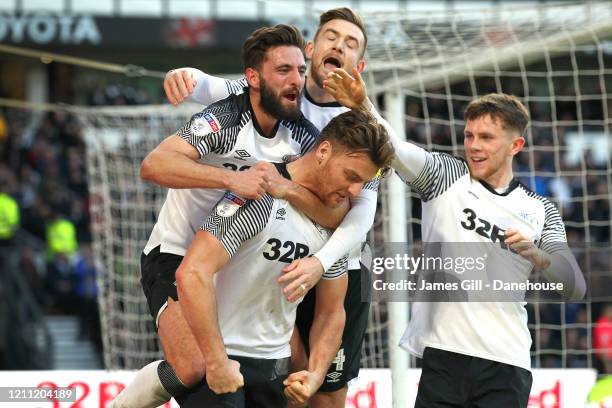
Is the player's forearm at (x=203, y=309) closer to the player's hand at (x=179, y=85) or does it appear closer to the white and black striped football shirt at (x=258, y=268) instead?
the white and black striped football shirt at (x=258, y=268)

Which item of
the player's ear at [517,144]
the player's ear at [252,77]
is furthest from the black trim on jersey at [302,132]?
the player's ear at [517,144]

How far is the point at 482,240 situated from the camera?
17.5ft

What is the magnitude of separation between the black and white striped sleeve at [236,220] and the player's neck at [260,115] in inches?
20.0

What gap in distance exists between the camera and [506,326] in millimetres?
5309

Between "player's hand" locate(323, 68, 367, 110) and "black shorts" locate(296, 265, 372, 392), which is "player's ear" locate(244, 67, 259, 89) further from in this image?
"black shorts" locate(296, 265, 372, 392)

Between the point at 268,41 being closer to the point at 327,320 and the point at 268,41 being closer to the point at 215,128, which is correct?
the point at 215,128

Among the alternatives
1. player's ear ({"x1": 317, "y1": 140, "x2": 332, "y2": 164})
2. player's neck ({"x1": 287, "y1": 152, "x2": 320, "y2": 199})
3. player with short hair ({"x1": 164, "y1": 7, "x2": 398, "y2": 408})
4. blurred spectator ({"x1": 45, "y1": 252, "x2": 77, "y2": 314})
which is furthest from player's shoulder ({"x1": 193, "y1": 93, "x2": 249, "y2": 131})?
blurred spectator ({"x1": 45, "y1": 252, "x2": 77, "y2": 314})

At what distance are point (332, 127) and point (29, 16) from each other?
18450mm

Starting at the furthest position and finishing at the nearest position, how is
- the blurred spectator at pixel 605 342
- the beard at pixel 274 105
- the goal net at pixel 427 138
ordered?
the blurred spectator at pixel 605 342 → the goal net at pixel 427 138 → the beard at pixel 274 105

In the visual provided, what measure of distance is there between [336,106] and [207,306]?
5.05 feet

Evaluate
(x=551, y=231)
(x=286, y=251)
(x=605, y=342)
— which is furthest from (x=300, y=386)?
(x=605, y=342)

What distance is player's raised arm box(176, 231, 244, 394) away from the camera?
181 inches

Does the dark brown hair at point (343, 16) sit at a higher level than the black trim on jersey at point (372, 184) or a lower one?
higher

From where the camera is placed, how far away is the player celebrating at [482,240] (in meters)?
5.23
